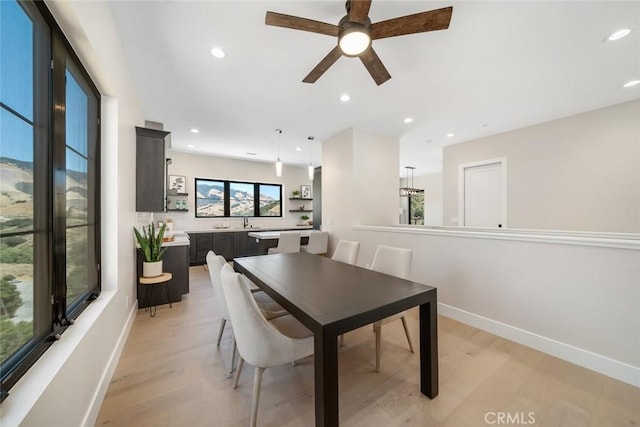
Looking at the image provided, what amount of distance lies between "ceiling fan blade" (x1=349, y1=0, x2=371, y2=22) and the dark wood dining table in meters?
1.83

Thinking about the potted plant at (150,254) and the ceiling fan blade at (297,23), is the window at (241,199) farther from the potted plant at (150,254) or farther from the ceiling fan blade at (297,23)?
the ceiling fan blade at (297,23)

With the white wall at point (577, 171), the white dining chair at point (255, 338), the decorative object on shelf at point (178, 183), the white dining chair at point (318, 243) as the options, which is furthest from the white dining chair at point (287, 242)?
the white wall at point (577, 171)

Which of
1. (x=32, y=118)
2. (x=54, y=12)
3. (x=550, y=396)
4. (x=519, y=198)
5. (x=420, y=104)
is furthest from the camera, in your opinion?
(x=519, y=198)

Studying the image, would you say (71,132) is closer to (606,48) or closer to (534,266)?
(534,266)

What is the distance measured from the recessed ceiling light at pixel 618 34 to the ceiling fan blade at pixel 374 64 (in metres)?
1.89

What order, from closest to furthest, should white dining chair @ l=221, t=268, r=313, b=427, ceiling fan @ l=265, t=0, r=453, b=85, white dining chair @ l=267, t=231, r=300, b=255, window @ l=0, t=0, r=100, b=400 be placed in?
window @ l=0, t=0, r=100, b=400 → white dining chair @ l=221, t=268, r=313, b=427 → ceiling fan @ l=265, t=0, r=453, b=85 → white dining chair @ l=267, t=231, r=300, b=255

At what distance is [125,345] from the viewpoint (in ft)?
6.92

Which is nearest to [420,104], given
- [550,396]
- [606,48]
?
[606,48]

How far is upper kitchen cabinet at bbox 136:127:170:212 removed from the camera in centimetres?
286

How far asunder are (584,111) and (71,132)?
5844mm

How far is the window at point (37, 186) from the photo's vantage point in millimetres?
861
